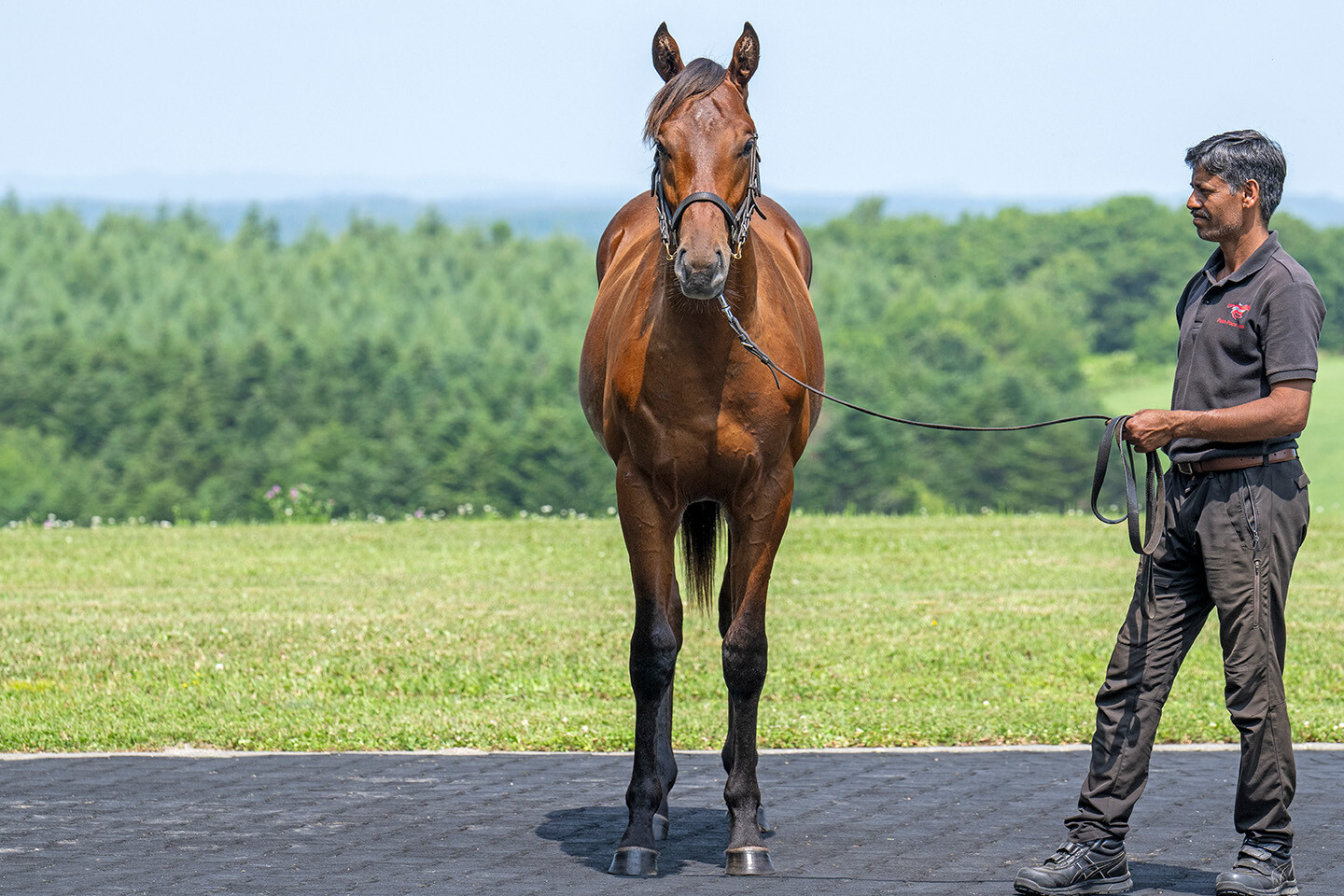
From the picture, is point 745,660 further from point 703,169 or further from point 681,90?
point 681,90

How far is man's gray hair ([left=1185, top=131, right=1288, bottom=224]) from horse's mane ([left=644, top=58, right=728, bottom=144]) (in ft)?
5.27

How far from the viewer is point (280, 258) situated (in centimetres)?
11306

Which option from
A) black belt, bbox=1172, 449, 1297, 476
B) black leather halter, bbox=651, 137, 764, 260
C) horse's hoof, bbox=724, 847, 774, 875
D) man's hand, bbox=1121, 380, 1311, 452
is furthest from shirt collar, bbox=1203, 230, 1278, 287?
horse's hoof, bbox=724, 847, 774, 875

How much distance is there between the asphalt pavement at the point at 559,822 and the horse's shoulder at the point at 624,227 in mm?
2434

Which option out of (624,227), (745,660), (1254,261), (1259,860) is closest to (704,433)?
(745,660)

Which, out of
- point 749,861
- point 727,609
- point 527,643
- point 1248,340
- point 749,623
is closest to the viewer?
point 1248,340

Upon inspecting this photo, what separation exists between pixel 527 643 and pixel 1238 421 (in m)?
6.54

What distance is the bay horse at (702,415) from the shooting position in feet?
18.8

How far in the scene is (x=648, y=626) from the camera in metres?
6.31

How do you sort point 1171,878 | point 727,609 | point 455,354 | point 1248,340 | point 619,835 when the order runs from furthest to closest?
point 455,354 → point 727,609 → point 619,835 → point 1171,878 → point 1248,340

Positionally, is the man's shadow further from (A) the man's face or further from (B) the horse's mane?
(B) the horse's mane

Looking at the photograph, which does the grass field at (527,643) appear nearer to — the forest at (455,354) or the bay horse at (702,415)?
the bay horse at (702,415)

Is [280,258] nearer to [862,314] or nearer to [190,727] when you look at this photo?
[862,314]

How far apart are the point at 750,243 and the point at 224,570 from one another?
10.2 m
